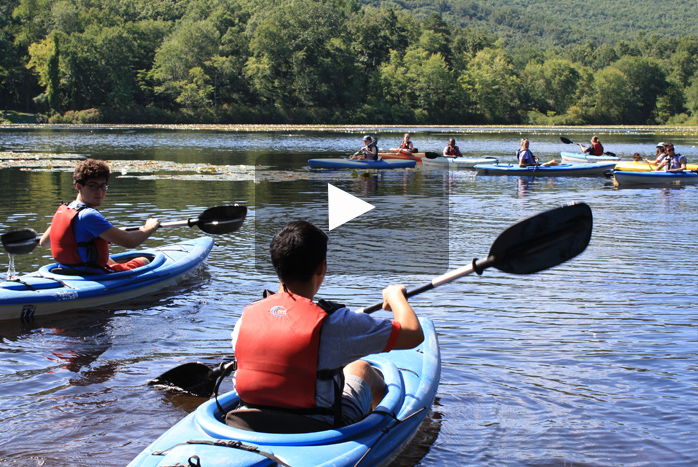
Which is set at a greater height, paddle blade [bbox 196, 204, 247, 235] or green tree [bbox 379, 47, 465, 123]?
green tree [bbox 379, 47, 465, 123]

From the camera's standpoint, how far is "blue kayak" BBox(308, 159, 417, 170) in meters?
22.1

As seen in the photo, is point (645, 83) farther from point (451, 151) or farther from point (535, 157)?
point (535, 157)

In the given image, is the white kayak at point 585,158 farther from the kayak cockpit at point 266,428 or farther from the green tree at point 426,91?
the green tree at point 426,91

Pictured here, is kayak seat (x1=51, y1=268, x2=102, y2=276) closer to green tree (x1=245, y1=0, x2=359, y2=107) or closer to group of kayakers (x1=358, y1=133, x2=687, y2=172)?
group of kayakers (x1=358, y1=133, x2=687, y2=172)

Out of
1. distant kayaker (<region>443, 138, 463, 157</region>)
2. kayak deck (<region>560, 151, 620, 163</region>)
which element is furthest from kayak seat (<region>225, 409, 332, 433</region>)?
distant kayaker (<region>443, 138, 463, 157</region>)

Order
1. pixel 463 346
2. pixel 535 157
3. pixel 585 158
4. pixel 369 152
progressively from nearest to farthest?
pixel 463 346, pixel 535 157, pixel 369 152, pixel 585 158

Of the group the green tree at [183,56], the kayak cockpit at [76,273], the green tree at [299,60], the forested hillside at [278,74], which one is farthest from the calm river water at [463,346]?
the green tree at [299,60]

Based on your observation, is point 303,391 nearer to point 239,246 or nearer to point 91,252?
point 91,252

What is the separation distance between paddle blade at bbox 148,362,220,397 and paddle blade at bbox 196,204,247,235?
3.13m

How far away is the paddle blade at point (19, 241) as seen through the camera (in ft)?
24.8

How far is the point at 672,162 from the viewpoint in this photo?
62.2ft

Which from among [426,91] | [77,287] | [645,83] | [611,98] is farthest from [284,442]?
[645,83]

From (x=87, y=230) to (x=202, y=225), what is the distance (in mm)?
1555

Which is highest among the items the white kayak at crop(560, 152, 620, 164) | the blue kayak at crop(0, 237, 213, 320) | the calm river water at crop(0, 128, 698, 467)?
the white kayak at crop(560, 152, 620, 164)
